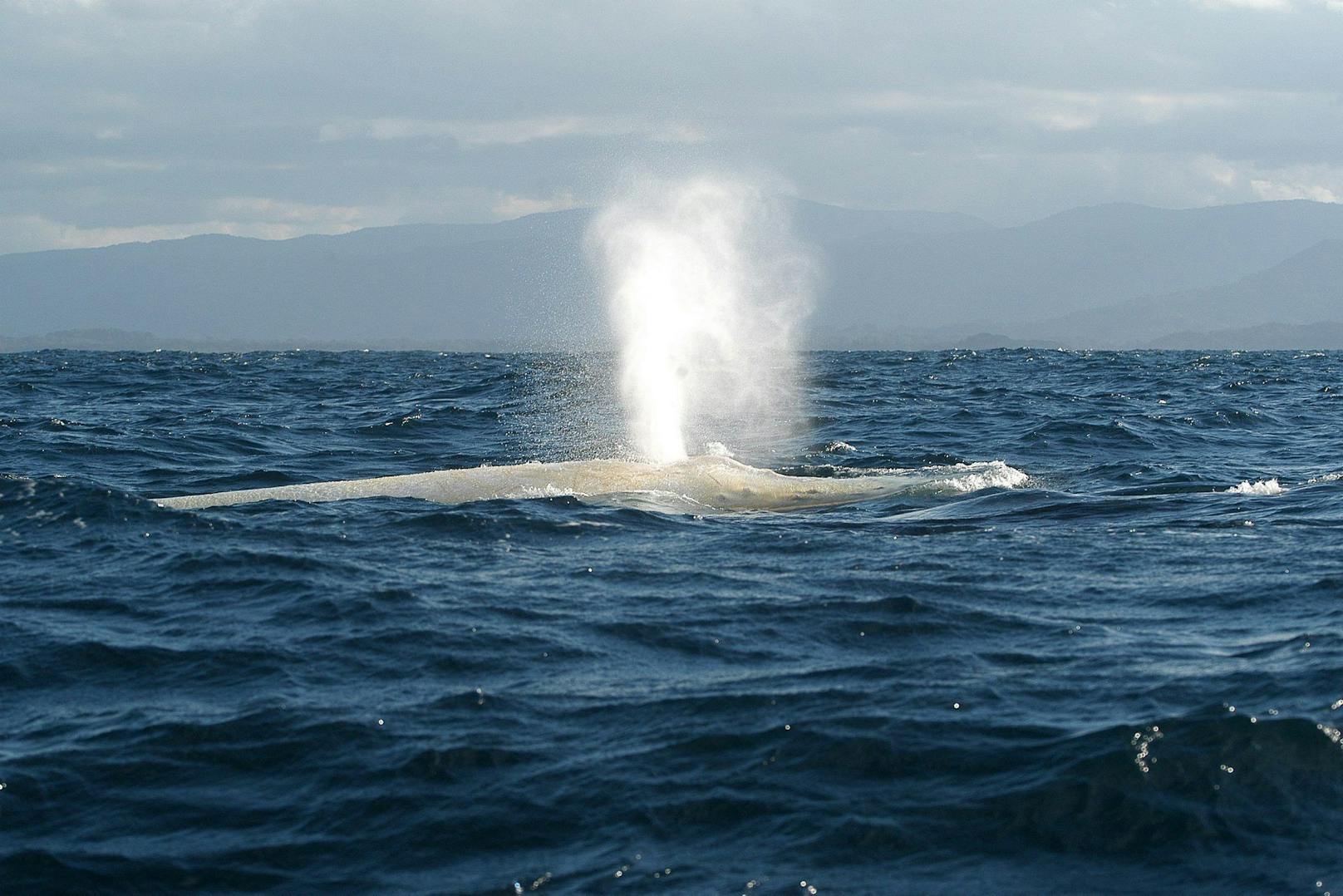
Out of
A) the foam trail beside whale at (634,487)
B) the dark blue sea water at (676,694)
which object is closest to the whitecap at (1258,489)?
the dark blue sea water at (676,694)

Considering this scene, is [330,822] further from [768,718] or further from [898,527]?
[898,527]

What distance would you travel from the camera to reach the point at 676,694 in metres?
9.19

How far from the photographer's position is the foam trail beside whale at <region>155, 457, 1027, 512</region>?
17.6 meters

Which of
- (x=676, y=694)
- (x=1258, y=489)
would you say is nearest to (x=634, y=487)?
(x=1258, y=489)

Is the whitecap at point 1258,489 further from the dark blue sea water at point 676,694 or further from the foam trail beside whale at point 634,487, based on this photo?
the foam trail beside whale at point 634,487

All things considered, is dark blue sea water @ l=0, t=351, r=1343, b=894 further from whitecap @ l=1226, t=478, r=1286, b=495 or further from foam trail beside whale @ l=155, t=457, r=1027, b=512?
foam trail beside whale @ l=155, t=457, r=1027, b=512

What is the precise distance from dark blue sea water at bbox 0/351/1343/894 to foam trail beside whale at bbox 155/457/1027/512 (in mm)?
591

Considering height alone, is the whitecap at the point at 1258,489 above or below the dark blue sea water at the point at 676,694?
above

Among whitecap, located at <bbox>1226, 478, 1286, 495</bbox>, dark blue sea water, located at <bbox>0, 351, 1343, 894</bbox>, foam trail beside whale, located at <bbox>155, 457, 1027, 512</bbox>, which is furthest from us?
whitecap, located at <bbox>1226, 478, 1286, 495</bbox>

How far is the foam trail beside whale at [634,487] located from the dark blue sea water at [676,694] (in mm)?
591

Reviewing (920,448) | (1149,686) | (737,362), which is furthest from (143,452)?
(737,362)

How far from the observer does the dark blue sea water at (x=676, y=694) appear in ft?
22.7

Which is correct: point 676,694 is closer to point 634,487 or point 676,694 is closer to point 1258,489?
point 634,487

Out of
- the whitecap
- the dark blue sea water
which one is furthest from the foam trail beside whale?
the whitecap
